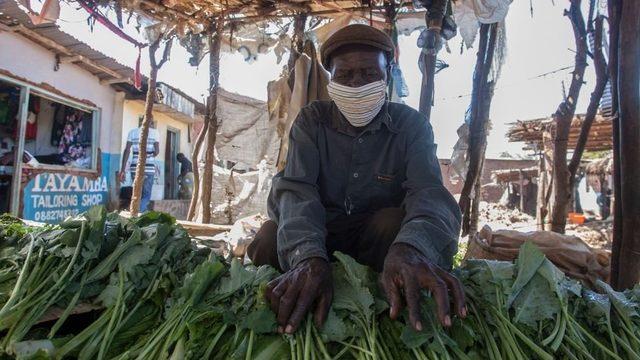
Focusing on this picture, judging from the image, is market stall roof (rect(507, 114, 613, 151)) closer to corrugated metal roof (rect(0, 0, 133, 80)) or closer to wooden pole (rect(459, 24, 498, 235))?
wooden pole (rect(459, 24, 498, 235))

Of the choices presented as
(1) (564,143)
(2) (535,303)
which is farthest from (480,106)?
(2) (535,303)

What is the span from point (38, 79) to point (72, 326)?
6.85m

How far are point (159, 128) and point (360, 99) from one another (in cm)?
1125

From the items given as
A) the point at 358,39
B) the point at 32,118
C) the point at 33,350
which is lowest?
the point at 33,350

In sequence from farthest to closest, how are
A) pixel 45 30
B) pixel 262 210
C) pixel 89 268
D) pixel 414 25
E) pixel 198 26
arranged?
pixel 262 210
pixel 45 30
pixel 198 26
pixel 414 25
pixel 89 268

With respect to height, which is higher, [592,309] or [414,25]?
[414,25]

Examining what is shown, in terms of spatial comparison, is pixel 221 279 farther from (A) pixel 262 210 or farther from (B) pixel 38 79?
(A) pixel 262 210

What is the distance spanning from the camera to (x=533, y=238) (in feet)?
8.89

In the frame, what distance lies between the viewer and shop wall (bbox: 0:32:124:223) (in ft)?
20.8

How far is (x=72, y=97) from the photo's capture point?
7609mm

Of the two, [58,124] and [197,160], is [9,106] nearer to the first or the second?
[58,124]

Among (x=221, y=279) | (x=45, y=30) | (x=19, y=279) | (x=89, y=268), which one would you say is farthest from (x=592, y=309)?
(x=45, y=30)

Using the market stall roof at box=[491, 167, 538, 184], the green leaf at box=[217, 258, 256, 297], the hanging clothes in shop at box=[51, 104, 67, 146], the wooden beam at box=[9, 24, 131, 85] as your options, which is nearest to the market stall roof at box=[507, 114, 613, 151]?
the market stall roof at box=[491, 167, 538, 184]

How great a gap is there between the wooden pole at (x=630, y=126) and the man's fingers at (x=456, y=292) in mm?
1397
